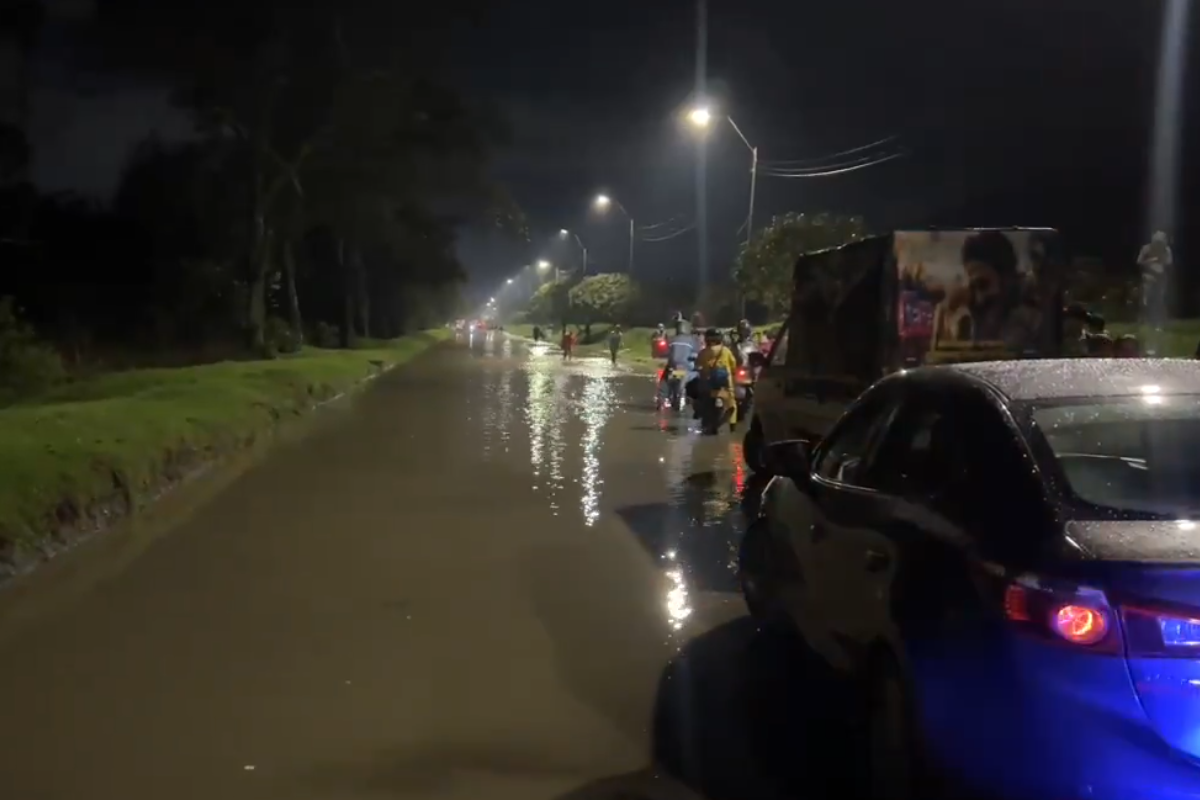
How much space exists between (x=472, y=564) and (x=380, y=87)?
29.9 m

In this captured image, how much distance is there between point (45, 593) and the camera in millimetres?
9273

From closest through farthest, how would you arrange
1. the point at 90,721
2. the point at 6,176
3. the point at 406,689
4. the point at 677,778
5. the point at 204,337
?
the point at 677,778
the point at 90,721
the point at 406,689
the point at 6,176
the point at 204,337

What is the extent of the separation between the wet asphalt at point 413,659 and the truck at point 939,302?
1.76 m

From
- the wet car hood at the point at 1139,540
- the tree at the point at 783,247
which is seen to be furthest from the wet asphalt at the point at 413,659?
the tree at the point at 783,247

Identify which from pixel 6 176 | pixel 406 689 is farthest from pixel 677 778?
pixel 6 176

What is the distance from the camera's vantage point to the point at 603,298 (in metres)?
84.6

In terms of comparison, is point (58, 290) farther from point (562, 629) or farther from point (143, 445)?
point (562, 629)

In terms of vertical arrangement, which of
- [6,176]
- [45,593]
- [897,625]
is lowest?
[45,593]

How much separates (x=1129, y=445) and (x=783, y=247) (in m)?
41.2

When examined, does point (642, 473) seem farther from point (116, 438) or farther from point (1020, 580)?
point (1020, 580)

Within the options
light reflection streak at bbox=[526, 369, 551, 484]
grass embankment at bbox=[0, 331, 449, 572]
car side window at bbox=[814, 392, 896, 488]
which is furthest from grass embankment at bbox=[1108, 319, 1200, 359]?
car side window at bbox=[814, 392, 896, 488]

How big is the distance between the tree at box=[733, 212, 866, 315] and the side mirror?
38.3 m

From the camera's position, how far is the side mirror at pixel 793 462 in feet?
21.3

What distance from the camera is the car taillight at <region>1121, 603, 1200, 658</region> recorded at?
3859 millimetres
